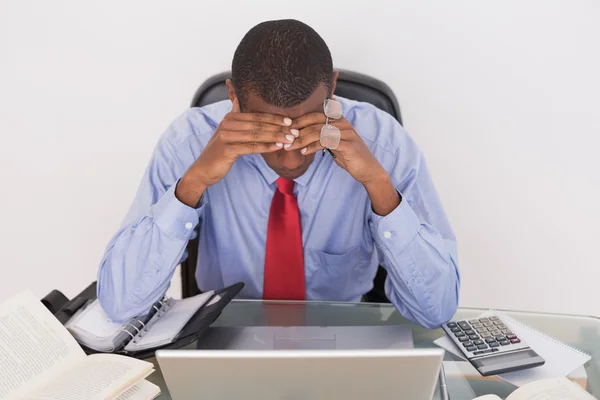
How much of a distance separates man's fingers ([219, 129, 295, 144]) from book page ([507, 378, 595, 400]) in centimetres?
64

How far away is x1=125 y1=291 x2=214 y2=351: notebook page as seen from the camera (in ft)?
4.19

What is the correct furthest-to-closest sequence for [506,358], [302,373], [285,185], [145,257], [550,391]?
[285,185]
[145,257]
[506,358]
[550,391]
[302,373]

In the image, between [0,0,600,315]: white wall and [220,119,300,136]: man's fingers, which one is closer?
[220,119,300,136]: man's fingers

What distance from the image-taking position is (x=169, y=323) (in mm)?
1353

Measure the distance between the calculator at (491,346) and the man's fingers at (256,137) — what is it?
20.8 inches

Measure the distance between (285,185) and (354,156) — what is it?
251 mm

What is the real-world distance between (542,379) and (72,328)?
0.93 m

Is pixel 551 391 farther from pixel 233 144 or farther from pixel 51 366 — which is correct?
pixel 51 366

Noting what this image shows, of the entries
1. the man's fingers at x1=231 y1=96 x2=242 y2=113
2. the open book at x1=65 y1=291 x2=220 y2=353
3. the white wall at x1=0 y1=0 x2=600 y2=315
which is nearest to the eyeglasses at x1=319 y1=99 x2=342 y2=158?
the man's fingers at x1=231 y1=96 x2=242 y2=113

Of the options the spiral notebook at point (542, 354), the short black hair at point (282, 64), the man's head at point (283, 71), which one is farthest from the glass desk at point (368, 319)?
the short black hair at point (282, 64)

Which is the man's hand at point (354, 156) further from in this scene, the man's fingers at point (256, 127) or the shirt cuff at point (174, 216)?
the shirt cuff at point (174, 216)

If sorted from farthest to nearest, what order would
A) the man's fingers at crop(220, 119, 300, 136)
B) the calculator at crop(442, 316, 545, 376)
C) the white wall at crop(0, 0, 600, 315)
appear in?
1. the white wall at crop(0, 0, 600, 315)
2. the man's fingers at crop(220, 119, 300, 136)
3. the calculator at crop(442, 316, 545, 376)

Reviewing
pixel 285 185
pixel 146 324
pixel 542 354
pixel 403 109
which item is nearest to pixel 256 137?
pixel 285 185

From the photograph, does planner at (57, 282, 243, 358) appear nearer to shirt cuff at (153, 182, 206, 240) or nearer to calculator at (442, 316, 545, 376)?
shirt cuff at (153, 182, 206, 240)
